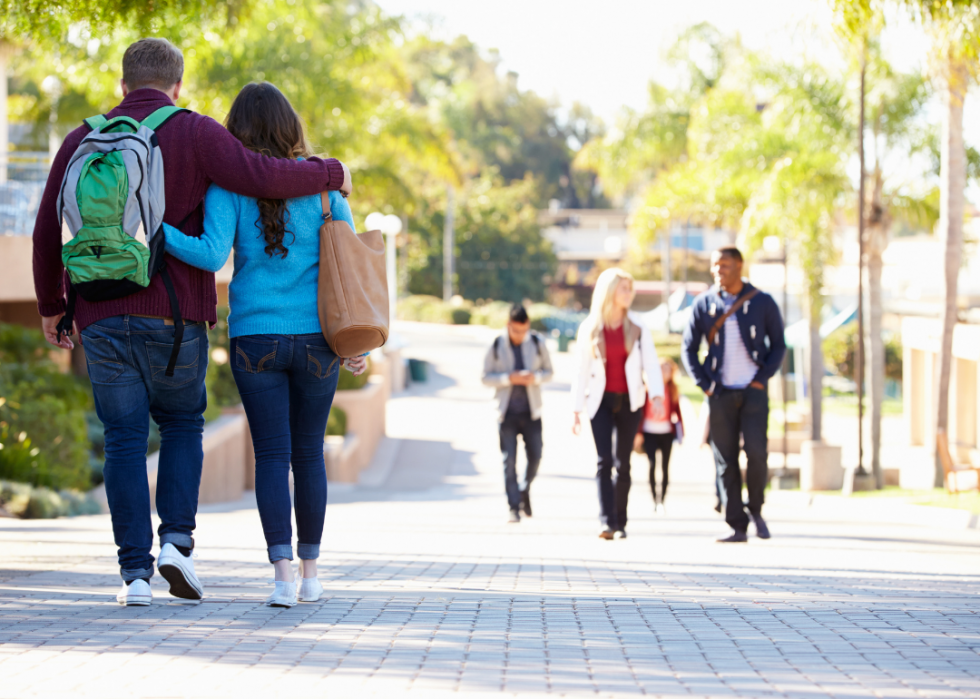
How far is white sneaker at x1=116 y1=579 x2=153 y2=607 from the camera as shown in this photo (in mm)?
4008

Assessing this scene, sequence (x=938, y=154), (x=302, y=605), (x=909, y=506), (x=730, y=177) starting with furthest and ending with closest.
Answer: (x=730, y=177)
(x=938, y=154)
(x=909, y=506)
(x=302, y=605)

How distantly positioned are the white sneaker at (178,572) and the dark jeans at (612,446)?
381 centimetres

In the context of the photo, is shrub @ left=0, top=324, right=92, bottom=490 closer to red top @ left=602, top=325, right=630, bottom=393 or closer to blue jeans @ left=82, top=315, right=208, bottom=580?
red top @ left=602, top=325, right=630, bottom=393

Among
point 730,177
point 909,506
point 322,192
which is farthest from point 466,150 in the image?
point 322,192

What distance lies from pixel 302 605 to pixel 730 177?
22.1m

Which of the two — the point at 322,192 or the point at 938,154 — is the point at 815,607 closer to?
the point at 322,192

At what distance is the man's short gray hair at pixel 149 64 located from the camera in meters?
4.18

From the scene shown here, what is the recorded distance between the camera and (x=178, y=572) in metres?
4.02

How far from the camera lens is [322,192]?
4.11m

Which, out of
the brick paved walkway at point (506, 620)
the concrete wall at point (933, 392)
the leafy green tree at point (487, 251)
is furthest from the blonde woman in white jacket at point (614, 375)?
the leafy green tree at point (487, 251)

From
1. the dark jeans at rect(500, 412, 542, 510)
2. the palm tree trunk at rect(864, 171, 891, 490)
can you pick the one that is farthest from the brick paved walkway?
the palm tree trunk at rect(864, 171, 891, 490)

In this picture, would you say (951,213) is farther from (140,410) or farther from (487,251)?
(487,251)

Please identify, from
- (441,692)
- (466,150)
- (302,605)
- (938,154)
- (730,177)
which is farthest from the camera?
(466,150)

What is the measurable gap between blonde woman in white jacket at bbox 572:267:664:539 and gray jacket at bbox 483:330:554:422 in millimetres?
2196
